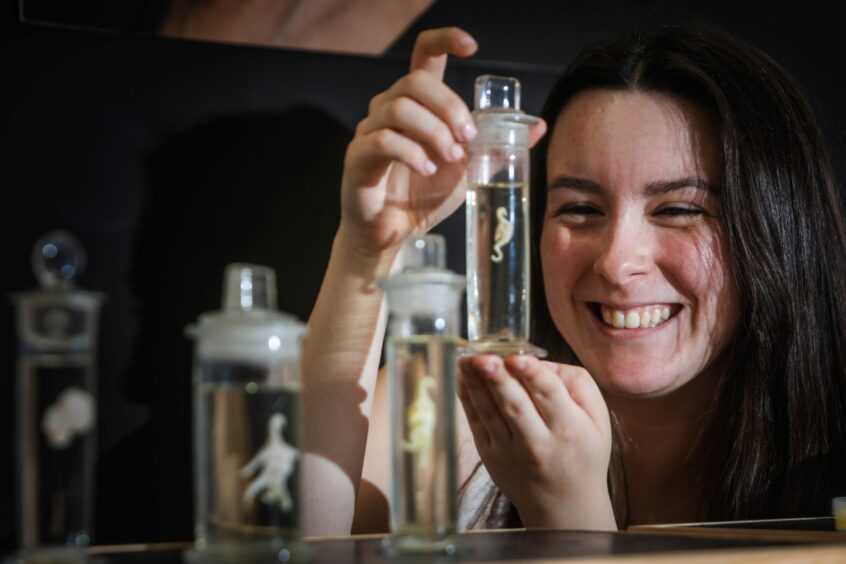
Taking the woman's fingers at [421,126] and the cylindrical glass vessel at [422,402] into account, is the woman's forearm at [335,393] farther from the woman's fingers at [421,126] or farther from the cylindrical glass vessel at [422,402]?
the cylindrical glass vessel at [422,402]

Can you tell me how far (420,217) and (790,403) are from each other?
2.37 ft

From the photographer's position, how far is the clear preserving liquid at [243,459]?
733 mm

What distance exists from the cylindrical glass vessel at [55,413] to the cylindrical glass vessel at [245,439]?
0.08m

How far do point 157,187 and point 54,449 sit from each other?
725mm

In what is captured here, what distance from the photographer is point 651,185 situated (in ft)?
4.78

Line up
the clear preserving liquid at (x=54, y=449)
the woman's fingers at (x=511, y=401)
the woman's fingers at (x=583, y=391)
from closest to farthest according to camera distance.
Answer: the clear preserving liquid at (x=54, y=449) < the woman's fingers at (x=511, y=401) < the woman's fingers at (x=583, y=391)

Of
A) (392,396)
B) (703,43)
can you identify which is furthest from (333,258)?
(703,43)

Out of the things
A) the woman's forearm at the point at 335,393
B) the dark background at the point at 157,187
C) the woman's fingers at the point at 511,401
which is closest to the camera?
the woman's fingers at the point at 511,401

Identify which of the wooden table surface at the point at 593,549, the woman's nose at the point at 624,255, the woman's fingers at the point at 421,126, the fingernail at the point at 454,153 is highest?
the woman's fingers at the point at 421,126

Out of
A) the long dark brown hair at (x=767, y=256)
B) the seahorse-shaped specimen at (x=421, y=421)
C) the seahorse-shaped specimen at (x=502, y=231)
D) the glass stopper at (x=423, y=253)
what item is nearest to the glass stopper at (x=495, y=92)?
the seahorse-shaped specimen at (x=502, y=231)

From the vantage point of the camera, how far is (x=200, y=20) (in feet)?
4.60

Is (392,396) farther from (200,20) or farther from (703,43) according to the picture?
(703,43)

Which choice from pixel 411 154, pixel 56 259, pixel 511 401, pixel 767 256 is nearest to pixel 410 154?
pixel 411 154

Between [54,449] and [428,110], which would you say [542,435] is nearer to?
[428,110]
